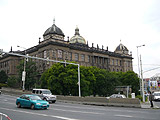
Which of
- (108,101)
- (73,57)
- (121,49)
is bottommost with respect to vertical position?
(108,101)

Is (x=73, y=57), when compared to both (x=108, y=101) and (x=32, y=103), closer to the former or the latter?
(x=108, y=101)

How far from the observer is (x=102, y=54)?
87125mm

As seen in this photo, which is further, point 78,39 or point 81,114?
point 78,39

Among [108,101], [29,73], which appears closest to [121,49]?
[29,73]

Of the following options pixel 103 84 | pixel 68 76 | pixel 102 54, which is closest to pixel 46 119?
pixel 68 76

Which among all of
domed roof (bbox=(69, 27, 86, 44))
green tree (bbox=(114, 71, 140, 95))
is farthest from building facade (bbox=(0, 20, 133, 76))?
green tree (bbox=(114, 71, 140, 95))

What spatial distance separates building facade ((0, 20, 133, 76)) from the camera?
6906 cm

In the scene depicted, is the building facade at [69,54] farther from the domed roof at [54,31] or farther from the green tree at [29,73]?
the green tree at [29,73]

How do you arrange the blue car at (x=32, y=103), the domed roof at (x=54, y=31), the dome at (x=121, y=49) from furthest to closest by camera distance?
the dome at (x=121, y=49) < the domed roof at (x=54, y=31) < the blue car at (x=32, y=103)

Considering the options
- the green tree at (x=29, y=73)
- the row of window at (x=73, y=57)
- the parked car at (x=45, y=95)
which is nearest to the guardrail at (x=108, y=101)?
the parked car at (x=45, y=95)

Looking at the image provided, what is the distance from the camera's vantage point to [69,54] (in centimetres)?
7419

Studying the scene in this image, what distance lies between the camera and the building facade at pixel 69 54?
227 ft

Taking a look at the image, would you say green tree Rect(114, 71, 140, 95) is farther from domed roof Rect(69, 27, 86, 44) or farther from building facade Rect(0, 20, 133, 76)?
domed roof Rect(69, 27, 86, 44)

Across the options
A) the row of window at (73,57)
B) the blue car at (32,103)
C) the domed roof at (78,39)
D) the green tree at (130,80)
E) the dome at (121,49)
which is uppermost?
the domed roof at (78,39)
